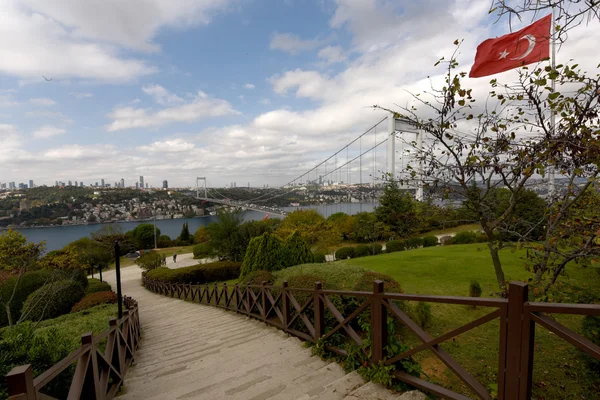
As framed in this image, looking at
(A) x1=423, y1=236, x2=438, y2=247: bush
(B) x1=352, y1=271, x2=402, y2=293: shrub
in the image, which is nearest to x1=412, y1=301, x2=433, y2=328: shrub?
(B) x1=352, y1=271, x2=402, y2=293: shrub

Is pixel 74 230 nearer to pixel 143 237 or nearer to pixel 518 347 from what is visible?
pixel 143 237

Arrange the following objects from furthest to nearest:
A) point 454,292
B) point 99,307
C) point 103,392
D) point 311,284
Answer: point 99,307 → point 454,292 → point 311,284 → point 103,392

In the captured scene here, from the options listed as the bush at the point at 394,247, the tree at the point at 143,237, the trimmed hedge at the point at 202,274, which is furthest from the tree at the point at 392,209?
the tree at the point at 143,237

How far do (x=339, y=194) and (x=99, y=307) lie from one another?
3029 centimetres

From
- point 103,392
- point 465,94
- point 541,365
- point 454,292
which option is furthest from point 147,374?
point 454,292

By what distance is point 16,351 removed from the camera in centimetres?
213

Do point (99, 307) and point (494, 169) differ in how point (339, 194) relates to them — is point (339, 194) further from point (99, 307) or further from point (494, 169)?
point (494, 169)

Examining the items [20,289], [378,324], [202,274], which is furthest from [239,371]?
[202,274]

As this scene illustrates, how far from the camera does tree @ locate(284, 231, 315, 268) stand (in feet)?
27.3

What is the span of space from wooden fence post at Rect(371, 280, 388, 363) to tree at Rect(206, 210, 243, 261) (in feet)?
61.0

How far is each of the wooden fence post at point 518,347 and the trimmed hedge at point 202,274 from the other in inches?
636

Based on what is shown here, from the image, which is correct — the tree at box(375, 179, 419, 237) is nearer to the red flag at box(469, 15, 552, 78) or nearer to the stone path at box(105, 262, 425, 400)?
the red flag at box(469, 15, 552, 78)

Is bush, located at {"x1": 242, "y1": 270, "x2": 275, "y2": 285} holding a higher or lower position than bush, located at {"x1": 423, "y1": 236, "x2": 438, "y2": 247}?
higher

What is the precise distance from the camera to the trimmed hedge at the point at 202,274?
1578cm
